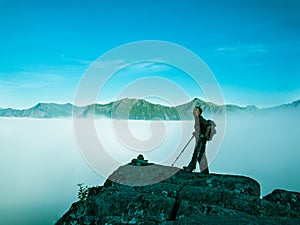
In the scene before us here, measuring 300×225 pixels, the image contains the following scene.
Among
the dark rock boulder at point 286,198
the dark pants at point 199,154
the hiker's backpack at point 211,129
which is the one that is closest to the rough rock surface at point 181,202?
the dark rock boulder at point 286,198

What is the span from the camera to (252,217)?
31.6ft

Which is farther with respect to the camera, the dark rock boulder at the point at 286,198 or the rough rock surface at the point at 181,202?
the dark rock boulder at the point at 286,198

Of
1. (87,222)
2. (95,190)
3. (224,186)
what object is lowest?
(87,222)

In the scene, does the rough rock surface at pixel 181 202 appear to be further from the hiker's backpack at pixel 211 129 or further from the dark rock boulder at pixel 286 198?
the hiker's backpack at pixel 211 129

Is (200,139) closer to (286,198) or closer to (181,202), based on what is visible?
(286,198)

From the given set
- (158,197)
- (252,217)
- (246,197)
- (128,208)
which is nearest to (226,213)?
(252,217)

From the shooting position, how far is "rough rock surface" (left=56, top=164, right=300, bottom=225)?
10.1 m

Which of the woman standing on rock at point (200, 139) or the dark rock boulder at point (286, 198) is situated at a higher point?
the woman standing on rock at point (200, 139)

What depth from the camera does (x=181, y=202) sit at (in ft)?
36.7

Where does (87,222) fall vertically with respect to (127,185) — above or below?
below

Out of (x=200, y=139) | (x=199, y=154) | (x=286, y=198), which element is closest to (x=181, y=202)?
(x=286, y=198)

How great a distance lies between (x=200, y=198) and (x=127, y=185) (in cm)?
371

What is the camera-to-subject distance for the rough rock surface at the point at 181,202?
33.1ft

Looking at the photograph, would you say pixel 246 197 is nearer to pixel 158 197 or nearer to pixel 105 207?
pixel 158 197
